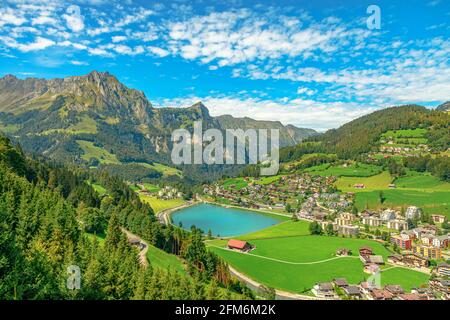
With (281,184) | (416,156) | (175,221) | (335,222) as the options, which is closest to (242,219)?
(175,221)

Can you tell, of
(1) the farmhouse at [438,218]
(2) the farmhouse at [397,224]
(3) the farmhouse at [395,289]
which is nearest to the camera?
(3) the farmhouse at [395,289]

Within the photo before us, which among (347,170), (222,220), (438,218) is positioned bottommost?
(222,220)

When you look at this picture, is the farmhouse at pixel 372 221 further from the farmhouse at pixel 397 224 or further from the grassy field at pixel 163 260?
the grassy field at pixel 163 260

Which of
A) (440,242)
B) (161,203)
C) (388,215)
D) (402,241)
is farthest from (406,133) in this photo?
(161,203)

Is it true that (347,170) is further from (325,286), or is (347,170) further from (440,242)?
(325,286)

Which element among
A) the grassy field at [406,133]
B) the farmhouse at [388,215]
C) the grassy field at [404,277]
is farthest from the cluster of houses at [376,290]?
the grassy field at [406,133]

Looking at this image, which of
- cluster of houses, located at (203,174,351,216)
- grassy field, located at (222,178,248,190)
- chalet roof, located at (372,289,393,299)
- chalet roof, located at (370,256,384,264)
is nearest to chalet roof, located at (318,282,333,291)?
chalet roof, located at (372,289,393,299)
